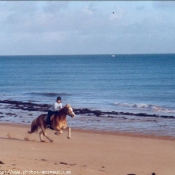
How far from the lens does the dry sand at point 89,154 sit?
1206cm

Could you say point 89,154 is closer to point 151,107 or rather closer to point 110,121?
point 110,121

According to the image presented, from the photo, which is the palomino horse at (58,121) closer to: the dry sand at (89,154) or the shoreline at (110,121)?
the dry sand at (89,154)

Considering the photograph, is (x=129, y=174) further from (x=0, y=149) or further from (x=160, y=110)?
(x=160, y=110)

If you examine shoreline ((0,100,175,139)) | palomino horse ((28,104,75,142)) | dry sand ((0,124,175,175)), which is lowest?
dry sand ((0,124,175,175))

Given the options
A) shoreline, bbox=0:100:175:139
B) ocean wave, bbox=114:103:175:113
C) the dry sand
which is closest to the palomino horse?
the dry sand

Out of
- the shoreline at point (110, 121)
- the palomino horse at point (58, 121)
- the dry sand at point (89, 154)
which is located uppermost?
the palomino horse at point (58, 121)

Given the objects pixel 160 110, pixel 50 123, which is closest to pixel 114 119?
pixel 160 110

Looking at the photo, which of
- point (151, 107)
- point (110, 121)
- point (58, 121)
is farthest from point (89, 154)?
point (151, 107)

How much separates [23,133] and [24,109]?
11812 millimetres

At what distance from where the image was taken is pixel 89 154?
14680 millimetres

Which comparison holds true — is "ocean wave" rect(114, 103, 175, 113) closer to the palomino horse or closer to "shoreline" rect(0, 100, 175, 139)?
"shoreline" rect(0, 100, 175, 139)

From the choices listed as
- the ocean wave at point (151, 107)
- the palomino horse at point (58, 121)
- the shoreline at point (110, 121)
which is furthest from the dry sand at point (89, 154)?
the ocean wave at point (151, 107)

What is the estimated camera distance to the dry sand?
12062mm

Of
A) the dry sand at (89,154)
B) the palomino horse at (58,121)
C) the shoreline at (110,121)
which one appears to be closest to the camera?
the dry sand at (89,154)
